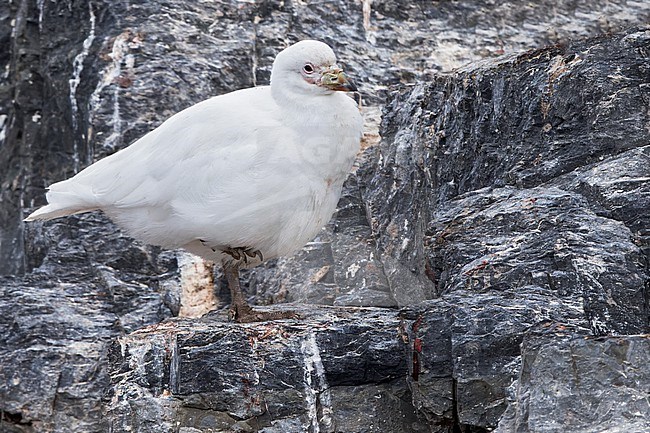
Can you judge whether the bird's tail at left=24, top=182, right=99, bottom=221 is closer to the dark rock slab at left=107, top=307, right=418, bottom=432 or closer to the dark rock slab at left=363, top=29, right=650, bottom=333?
the dark rock slab at left=107, top=307, right=418, bottom=432

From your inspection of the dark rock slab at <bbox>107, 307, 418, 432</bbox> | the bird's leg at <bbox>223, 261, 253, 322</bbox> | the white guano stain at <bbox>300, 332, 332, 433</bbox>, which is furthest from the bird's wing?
the white guano stain at <bbox>300, 332, 332, 433</bbox>

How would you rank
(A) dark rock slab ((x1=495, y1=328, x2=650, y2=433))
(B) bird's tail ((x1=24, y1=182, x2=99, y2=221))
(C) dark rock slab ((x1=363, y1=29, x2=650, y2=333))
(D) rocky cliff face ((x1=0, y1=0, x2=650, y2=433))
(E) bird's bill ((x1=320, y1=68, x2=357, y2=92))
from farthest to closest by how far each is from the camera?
(B) bird's tail ((x1=24, y1=182, x2=99, y2=221))
(E) bird's bill ((x1=320, y1=68, x2=357, y2=92))
(C) dark rock slab ((x1=363, y1=29, x2=650, y2=333))
(D) rocky cliff face ((x1=0, y1=0, x2=650, y2=433))
(A) dark rock slab ((x1=495, y1=328, x2=650, y2=433))

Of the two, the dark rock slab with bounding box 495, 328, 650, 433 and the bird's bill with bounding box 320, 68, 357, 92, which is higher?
the bird's bill with bounding box 320, 68, 357, 92

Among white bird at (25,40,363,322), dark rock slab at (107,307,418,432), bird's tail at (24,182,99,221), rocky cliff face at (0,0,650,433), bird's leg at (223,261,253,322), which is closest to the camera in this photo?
rocky cliff face at (0,0,650,433)

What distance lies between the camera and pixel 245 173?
5848 mm

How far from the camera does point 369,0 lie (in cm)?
1006

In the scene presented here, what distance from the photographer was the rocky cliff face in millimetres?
4859

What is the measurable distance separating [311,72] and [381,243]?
66.2 inches

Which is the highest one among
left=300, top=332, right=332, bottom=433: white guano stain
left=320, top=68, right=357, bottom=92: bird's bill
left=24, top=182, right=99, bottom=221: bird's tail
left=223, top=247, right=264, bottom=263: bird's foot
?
left=320, top=68, right=357, bottom=92: bird's bill

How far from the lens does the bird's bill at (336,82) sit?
20.2ft

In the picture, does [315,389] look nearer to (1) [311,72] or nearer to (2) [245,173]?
(2) [245,173]

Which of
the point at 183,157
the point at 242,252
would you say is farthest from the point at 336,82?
the point at 242,252

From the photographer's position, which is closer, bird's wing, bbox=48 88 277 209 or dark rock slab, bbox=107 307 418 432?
dark rock slab, bbox=107 307 418 432

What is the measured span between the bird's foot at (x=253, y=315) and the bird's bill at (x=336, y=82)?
4.47 ft
